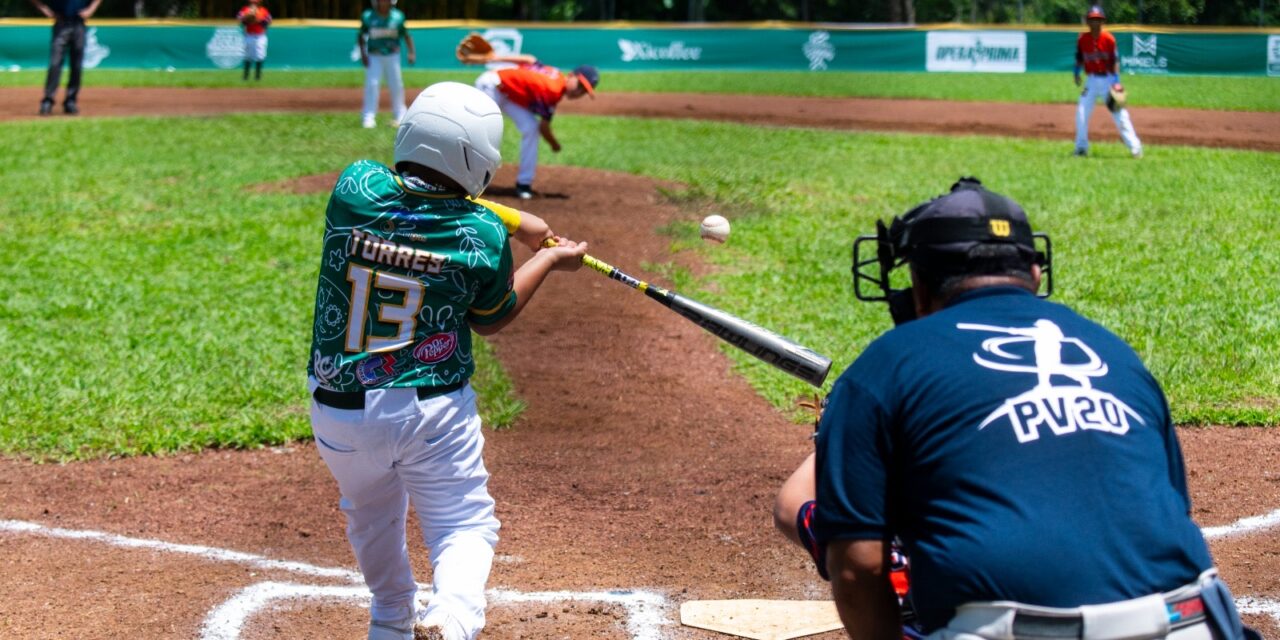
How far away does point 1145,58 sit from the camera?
2925 centimetres

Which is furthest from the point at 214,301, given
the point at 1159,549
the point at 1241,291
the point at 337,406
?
the point at 1159,549

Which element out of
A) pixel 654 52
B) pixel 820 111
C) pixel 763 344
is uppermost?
pixel 654 52

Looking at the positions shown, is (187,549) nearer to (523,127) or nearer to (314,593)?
(314,593)

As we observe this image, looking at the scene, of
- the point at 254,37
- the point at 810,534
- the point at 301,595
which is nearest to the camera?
the point at 810,534

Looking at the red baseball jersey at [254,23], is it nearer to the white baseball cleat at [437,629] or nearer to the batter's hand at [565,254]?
the batter's hand at [565,254]

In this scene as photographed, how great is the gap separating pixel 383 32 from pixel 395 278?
612 inches

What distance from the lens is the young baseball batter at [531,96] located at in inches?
Answer: 531

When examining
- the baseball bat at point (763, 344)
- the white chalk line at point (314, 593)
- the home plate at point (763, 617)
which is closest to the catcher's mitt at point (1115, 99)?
the white chalk line at point (314, 593)

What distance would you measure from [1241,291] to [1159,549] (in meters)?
7.81

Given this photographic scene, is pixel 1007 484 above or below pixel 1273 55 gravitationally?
below

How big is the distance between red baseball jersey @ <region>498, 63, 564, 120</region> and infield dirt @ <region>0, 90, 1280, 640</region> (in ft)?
18.5

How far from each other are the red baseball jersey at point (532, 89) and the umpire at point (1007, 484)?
11.2 metres

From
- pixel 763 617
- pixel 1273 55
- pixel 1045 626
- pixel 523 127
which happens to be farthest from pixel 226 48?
pixel 1045 626

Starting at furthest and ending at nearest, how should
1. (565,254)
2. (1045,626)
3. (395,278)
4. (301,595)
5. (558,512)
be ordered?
(558,512) < (301,595) < (565,254) < (395,278) < (1045,626)
